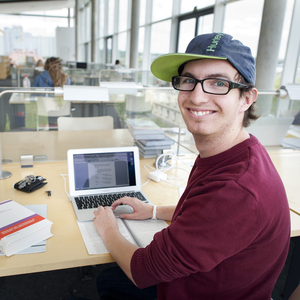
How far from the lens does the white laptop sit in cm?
136

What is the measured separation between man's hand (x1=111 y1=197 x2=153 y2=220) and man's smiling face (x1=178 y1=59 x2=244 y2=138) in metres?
0.46

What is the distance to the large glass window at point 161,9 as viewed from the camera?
7824 mm

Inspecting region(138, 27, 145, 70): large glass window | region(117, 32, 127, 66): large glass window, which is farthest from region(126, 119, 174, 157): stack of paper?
region(117, 32, 127, 66): large glass window

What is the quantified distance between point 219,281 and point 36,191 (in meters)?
1.01

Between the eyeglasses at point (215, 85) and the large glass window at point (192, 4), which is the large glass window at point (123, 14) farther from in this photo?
the eyeglasses at point (215, 85)

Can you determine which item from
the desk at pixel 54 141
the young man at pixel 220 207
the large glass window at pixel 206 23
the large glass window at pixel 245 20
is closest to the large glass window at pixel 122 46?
the large glass window at pixel 206 23

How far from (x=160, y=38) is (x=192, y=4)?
1.85 metres

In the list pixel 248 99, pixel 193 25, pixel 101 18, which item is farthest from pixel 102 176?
pixel 101 18

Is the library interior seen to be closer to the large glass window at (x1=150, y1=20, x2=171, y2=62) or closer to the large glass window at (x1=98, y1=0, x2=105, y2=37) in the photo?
the large glass window at (x1=150, y1=20, x2=171, y2=62)

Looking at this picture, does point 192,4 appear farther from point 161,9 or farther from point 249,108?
point 249,108

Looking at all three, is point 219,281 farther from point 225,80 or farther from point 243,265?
point 225,80

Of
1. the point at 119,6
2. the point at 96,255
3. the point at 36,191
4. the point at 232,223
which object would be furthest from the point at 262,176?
the point at 119,6

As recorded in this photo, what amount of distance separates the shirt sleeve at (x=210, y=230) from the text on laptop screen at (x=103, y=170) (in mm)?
685

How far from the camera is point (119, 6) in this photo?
12.0 meters
